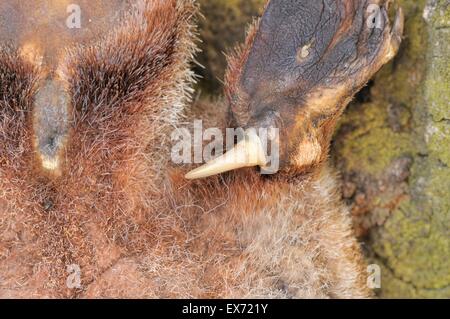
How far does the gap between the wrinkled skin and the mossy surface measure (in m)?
0.31

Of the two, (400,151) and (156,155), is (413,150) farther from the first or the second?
(156,155)

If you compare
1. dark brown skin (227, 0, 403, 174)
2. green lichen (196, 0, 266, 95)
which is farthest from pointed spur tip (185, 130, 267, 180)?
green lichen (196, 0, 266, 95)

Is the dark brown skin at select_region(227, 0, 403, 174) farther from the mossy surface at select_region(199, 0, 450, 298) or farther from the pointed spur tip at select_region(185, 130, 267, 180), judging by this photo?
the mossy surface at select_region(199, 0, 450, 298)

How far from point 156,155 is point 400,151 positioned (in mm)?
1201

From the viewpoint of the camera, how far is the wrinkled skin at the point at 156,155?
2.69 meters

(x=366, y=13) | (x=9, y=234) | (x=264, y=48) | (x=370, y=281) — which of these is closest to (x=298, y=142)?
(x=264, y=48)

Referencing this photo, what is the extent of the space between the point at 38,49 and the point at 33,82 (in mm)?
137

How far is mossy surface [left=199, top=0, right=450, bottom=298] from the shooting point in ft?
10.2

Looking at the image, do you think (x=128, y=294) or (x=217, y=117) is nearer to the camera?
(x=128, y=294)

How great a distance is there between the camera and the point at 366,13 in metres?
2.83

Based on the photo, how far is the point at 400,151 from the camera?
330 centimetres

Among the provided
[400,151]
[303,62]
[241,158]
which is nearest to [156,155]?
[241,158]

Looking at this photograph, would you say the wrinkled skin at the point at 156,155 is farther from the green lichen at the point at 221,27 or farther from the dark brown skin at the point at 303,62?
the green lichen at the point at 221,27
